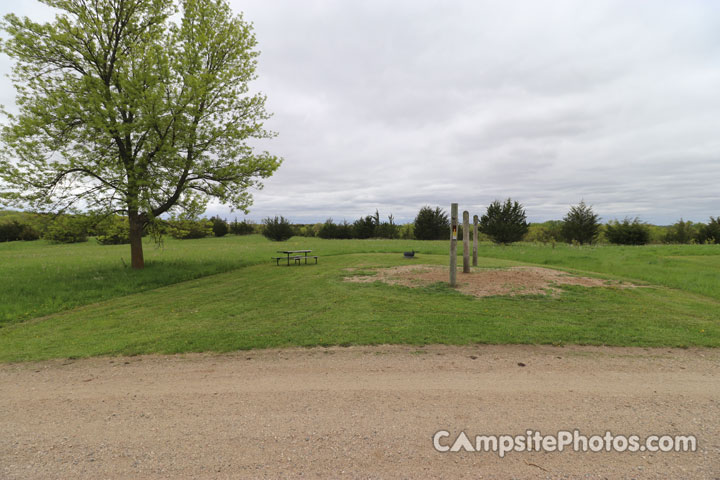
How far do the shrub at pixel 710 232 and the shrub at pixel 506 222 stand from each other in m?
21.2

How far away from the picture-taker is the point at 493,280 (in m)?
11.2

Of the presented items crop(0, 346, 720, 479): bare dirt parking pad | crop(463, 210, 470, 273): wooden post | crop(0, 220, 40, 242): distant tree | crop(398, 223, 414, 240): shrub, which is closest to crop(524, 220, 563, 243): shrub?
crop(398, 223, 414, 240): shrub

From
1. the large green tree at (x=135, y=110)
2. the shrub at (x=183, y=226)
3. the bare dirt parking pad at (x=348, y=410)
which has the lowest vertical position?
the bare dirt parking pad at (x=348, y=410)

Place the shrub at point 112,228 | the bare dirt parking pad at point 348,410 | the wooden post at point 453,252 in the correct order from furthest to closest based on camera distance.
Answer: the shrub at point 112,228, the wooden post at point 453,252, the bare dirt parking pad at point 348,410

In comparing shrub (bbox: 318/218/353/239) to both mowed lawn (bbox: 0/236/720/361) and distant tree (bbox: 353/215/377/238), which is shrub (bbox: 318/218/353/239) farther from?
mowed lawn (bbox: 0/236/720/361)

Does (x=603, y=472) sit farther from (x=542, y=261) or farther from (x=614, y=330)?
(x=542, y=261)

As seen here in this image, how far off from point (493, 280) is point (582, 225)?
2804 cm

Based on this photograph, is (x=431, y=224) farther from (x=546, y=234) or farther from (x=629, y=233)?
(x=629, y=233)

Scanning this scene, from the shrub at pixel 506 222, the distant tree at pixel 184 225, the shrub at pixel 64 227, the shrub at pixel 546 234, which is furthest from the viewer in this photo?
the shrub at pixel 546 234

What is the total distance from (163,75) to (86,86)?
278cm

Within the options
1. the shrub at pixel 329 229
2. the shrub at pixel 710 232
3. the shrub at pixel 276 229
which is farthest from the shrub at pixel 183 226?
the shrub at pixel 710 232

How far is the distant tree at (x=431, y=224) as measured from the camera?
46.2m

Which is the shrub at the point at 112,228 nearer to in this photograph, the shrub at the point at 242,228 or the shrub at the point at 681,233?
the shrub at the point at 242,228

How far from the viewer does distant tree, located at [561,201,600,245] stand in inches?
1262
